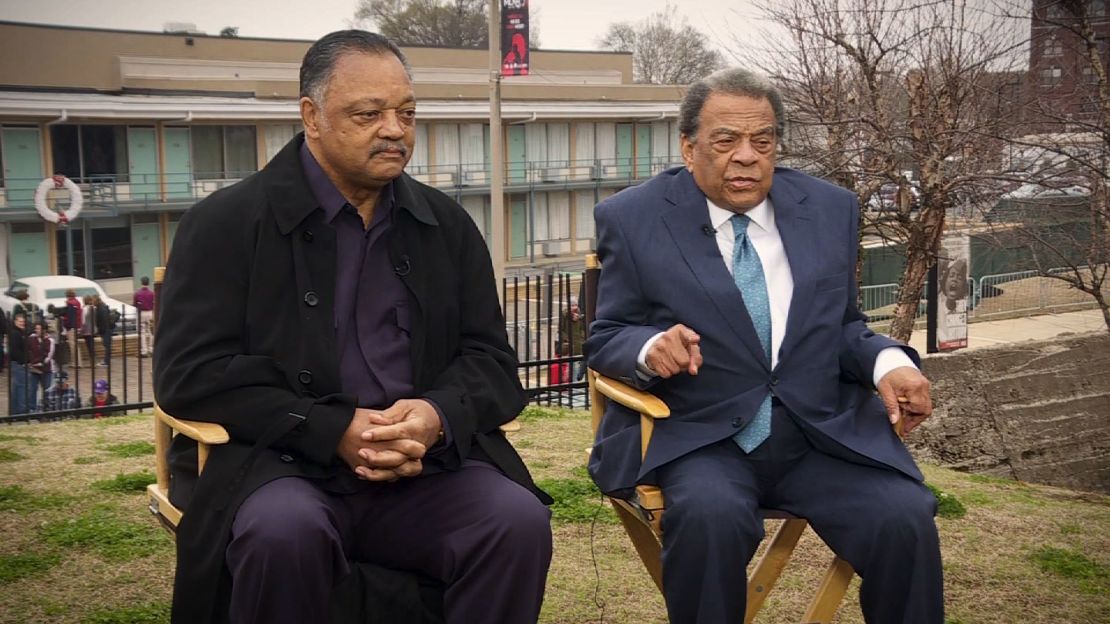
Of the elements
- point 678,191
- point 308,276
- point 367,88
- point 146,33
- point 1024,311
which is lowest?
point 1024,311

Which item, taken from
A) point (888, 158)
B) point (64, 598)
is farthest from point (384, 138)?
point (888, 158)

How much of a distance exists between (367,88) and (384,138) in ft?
0.45

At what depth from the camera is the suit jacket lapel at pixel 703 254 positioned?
10.6 ft

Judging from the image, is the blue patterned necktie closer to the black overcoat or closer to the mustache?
the black overcoat

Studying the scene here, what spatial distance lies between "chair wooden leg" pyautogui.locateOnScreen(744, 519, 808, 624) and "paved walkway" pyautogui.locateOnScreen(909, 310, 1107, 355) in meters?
13.6

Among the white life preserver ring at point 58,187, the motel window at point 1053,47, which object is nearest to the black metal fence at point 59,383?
the motel window at point 1053,47

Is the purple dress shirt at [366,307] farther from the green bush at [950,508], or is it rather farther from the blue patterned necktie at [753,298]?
the green bush at [950,508]

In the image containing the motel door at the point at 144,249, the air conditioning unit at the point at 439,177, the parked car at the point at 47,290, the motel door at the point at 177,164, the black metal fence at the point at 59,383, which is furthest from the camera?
the air conditioning unit at the point at 439,177

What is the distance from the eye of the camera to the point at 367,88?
120 inches

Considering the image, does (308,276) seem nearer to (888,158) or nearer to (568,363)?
(568,363)

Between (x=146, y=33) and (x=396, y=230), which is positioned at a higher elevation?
(x=146, y=33)

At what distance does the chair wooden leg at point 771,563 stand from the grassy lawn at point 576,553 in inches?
26.7

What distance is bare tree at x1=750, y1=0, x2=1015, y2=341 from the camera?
9820mm

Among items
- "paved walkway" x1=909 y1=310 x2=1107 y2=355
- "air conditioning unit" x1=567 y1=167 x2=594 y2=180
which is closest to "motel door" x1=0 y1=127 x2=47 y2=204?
"air conditioning unit" x1=567 y1=167 x2=594 y2=180
